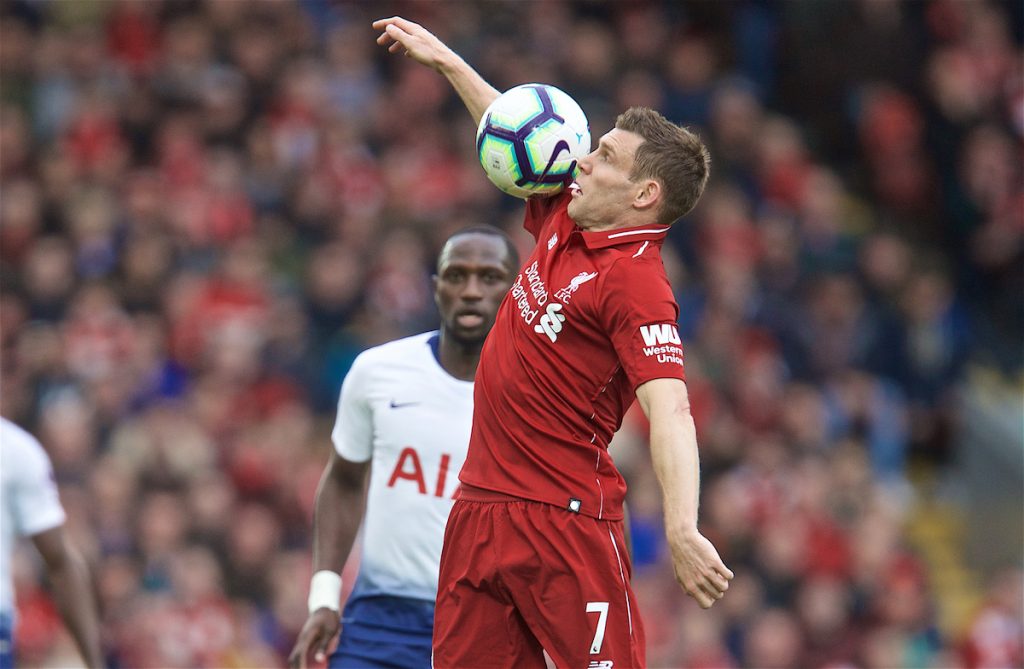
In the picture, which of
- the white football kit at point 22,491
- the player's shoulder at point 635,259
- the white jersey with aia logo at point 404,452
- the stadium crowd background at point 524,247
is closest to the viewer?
the player's shoulder at point 635,259

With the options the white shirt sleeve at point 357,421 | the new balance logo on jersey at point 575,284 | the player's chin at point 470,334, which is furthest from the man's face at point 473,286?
the new balance logo on jersey at point 575,284

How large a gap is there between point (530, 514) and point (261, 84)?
11.6 m

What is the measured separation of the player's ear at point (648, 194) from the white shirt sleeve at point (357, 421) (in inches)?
68.7

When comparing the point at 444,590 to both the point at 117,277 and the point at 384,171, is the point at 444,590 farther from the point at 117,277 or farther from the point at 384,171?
the point at 384,171

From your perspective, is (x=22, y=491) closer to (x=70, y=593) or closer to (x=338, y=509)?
(x=70, y=593)

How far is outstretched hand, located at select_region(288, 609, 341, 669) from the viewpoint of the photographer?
623 cm

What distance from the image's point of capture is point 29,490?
645 centimetres

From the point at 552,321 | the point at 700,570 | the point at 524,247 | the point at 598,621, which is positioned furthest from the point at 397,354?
the point at 524,247

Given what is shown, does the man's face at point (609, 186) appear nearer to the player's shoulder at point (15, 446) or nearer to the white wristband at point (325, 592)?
the white wristband at point (325, 592)

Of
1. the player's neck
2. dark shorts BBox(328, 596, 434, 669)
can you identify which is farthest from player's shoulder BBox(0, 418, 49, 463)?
the player's neck

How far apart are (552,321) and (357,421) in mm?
1580

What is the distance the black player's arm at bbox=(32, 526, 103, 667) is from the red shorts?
1856 millimetres

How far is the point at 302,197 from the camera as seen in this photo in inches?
600

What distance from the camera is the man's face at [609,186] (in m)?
5.38
